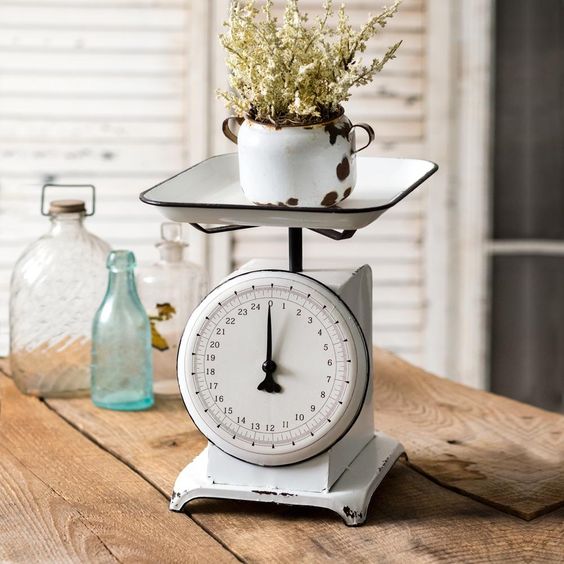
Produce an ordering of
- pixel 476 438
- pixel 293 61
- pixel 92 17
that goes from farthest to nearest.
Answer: pixel 92 17 < pixel 476 438 < pixel 293 61

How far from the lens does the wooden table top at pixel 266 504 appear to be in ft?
3.87

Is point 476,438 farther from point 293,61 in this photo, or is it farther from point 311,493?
point 293,61

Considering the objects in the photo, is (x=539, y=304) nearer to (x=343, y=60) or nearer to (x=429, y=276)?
(x=429, y=276)

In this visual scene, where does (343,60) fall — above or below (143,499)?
above

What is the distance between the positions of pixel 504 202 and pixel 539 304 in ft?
1.03

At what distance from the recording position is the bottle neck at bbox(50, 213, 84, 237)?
5.71 feet

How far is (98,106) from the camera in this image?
9.66 feet

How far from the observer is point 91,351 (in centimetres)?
170

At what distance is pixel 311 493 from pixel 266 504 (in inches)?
2.9

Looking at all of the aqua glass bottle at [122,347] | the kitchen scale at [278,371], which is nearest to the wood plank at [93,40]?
the aqua glass bottle at [122,347]

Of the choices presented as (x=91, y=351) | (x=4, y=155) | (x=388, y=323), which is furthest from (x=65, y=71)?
(x=91, y=351)

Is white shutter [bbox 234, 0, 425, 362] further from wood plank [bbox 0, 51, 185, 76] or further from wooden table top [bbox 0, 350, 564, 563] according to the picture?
wooden table top [bbox 0, 350, 564, 563]

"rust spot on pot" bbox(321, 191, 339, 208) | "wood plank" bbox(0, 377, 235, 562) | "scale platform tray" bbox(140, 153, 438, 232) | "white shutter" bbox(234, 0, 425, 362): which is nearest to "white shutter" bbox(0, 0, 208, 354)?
"white shutter" bbox(234, 0, 425, 362)

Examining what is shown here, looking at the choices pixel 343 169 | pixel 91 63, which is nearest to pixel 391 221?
pixel 91 63
